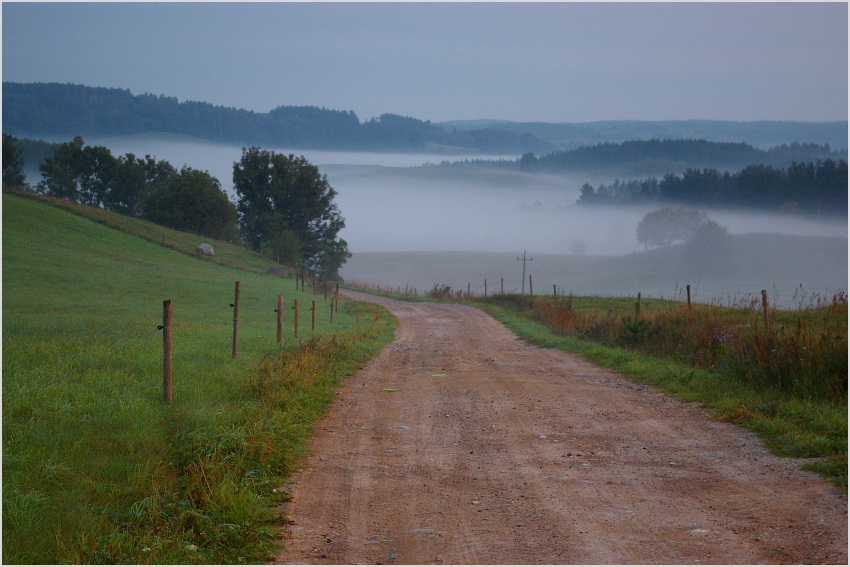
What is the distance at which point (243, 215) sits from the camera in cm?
9631

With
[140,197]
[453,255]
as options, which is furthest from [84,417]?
[453,255]

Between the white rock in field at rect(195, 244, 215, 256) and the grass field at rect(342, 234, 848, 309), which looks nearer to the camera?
the white rock in field at rect(195, 244, 215, 256)

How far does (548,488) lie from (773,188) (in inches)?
5858

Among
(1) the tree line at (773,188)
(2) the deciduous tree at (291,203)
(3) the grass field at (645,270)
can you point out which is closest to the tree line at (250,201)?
(2) the deciduous tree at (291,203)

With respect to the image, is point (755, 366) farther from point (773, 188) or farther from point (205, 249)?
point (773, 188)

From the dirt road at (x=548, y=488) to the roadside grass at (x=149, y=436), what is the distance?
0.49 m

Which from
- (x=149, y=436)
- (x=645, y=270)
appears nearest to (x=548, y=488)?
(x=149, y=436)

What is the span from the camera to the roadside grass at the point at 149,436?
5320 millimetres

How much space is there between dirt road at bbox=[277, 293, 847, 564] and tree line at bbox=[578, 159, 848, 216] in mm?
126699

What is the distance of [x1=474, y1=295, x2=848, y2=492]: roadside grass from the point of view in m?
8.40

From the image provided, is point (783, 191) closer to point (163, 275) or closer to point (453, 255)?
point (453, 255)

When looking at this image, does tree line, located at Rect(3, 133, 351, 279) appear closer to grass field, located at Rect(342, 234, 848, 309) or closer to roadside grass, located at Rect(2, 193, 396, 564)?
grass field, located at Rect(342, 234, 848, 309)

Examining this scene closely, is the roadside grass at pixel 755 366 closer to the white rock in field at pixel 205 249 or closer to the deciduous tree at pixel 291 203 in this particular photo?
the white rock in field at pixel 205 249

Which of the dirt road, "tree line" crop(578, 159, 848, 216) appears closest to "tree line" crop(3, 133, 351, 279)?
the dirt road
